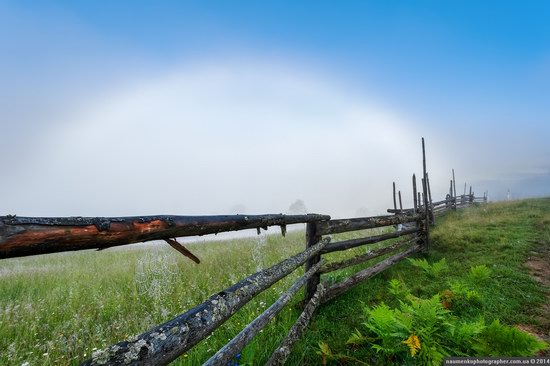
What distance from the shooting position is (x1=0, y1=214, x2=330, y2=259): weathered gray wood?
986 millimetres

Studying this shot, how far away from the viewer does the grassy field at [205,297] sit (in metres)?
3.48

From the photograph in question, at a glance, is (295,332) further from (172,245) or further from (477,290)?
(477,290)

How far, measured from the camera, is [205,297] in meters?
5.08

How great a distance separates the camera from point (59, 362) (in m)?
3.33

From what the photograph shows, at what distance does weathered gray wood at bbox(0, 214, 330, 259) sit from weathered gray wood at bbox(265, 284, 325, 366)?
168cm

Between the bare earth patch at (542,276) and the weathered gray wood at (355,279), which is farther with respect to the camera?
the weathered gray wood at (355,279)

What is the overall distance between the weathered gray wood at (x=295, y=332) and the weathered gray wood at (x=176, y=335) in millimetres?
887

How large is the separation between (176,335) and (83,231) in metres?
0.71

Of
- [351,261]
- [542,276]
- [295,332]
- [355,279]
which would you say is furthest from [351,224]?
[542,276]

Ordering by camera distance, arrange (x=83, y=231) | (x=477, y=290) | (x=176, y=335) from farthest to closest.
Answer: (x=477, y=290) → (x=176, y=335) → (x=83, y=231)

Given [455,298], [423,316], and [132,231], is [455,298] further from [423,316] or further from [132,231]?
[132,231]

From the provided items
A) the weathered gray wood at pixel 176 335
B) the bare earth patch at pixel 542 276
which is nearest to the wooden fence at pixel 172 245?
the weathered gray wood at pixel 176 335

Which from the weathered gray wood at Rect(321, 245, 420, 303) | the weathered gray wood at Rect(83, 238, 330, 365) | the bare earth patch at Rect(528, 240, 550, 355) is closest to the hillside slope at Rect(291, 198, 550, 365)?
the bare earth patch at Rect(528, 240, 550, 355)

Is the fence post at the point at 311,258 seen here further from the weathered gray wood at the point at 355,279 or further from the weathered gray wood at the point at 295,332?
the weathered gray wood at the point at 355,279
